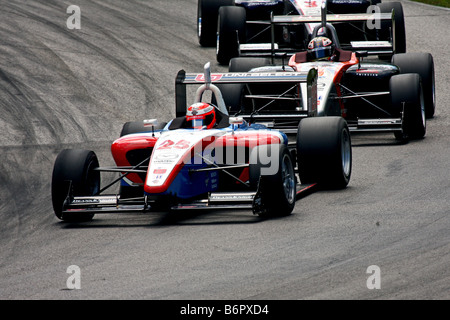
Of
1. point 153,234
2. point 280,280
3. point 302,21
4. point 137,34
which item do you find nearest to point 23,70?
point 137,34

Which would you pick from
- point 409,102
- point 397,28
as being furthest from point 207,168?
point 397,28

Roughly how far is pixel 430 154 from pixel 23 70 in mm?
8587

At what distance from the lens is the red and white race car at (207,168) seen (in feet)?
31.8

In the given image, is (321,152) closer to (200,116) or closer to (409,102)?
Answer: (200,116)

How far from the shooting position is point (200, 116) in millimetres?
10828

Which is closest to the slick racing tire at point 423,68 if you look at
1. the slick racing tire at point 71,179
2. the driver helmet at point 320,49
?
the driver helmet at point 320,49

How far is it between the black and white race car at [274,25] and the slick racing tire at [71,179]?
8.58 meters

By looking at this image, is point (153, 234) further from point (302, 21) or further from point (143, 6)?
point (143, 6)

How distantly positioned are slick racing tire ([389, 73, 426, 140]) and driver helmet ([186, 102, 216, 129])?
4.48 meters

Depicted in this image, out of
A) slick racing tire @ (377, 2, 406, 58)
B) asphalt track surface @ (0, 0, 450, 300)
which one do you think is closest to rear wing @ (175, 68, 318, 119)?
asphalt track surface @ (0, 0, 450, 300)

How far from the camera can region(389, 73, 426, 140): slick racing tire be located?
1451 cm

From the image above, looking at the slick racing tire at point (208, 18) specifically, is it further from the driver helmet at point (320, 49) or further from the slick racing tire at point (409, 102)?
the slick racing tire at point (409, 102)
